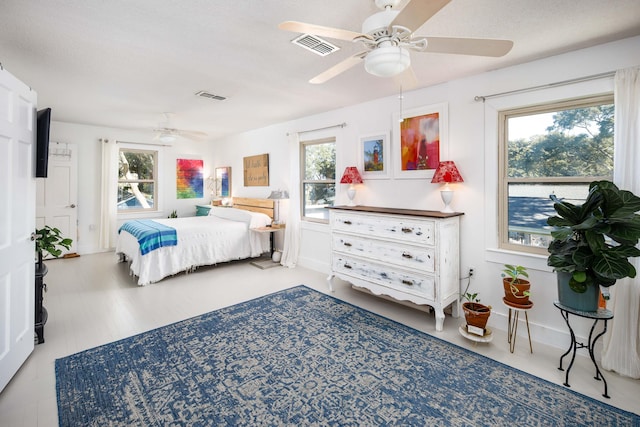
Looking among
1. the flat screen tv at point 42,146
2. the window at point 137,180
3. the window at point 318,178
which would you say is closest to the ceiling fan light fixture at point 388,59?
the flat screen tv at point 42,146

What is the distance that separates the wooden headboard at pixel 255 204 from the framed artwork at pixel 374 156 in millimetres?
2168

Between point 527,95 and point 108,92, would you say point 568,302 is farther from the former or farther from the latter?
point 108,92

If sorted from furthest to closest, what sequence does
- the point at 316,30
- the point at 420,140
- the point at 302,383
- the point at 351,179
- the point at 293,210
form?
the point at 293,210 < the point at 351,179 < the point at 420,140 < the point at 302,383 < the point at 316,30

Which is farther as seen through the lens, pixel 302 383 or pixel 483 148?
pixel 483 148

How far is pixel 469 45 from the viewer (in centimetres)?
169

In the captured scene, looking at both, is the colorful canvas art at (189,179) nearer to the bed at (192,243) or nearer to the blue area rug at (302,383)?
the bed at (192,243)

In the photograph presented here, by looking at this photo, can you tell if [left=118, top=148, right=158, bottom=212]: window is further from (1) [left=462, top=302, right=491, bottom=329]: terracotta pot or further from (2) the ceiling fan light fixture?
(1) [left=462, top=302, right=491, bottom=329]: terracotta pot

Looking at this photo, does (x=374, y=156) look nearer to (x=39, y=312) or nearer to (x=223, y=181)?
(x=39, y=312)

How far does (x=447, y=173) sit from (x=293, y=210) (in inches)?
106

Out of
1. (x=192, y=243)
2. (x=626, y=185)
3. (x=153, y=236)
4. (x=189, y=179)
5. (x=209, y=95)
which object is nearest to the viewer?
(x=626, y=185)

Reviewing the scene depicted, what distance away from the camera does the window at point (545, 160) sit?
8.16 ft

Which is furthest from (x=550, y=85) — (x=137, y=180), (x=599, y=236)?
(x=137, y=180)

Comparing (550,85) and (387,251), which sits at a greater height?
(550,85)

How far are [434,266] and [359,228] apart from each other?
0.94 meters
